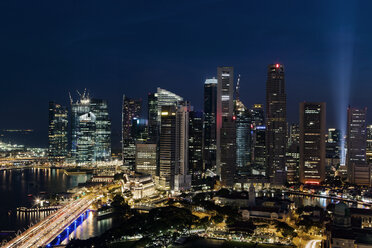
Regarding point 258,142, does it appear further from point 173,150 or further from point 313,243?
point 313,243

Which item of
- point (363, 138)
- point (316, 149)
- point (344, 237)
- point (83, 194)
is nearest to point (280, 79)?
point (316, 149)

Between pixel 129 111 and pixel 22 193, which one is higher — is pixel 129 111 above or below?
above

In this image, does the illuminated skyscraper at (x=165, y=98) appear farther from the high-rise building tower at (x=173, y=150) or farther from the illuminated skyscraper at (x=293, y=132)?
the illuminated skyscraper at (x=293, y=132)

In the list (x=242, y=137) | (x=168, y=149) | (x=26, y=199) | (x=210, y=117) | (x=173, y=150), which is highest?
(x=210, y=117)

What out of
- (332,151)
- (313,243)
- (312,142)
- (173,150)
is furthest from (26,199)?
(332,151)

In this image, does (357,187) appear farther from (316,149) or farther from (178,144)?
(178,144)

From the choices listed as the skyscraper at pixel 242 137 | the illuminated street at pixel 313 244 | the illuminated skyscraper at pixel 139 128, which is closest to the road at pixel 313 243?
the illuminated street at pixel 313 244
